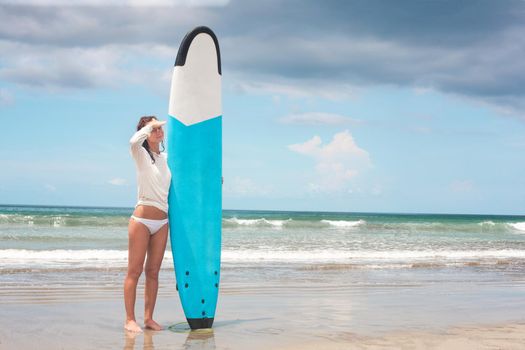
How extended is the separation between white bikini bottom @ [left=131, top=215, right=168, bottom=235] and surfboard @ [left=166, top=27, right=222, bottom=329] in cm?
18

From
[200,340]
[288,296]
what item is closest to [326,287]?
[288,296]

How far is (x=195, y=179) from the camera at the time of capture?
15.1ft

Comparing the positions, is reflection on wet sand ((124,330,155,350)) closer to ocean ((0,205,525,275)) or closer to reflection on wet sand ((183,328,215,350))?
reflection on wet sand ((183,328,215,350))

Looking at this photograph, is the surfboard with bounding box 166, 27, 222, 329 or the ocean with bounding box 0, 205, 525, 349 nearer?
the surfboard with bounding box 166, 27, 222, 329

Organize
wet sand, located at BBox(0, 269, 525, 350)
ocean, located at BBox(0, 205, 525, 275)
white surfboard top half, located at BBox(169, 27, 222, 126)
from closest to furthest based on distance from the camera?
1. wet sand, located at BBox(0, 269, 525, 350)
2. white surfboard top half, located at BBox(169, 27, 222, 126)
3. ocean, located at BBox(0, 205, 525, 275)

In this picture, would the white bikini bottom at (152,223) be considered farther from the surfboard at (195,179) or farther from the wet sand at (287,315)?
the wet sand at (287,315)

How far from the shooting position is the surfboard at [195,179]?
15.0ft

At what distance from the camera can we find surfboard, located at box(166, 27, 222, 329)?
458 cm

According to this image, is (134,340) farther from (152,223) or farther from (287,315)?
(287,315)

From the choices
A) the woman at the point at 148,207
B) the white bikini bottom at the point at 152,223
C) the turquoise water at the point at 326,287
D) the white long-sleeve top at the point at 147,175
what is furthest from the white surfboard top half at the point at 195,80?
the turquoise water at the point at 326,287

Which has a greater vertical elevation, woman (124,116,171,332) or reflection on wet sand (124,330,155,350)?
woman (124,116,171,332)

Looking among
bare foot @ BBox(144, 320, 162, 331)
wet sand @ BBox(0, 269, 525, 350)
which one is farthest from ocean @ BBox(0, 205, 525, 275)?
bare foot @ BBox(144, 320, 162, 331)

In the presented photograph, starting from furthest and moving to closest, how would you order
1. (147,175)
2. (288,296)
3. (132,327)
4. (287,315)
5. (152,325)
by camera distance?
1. (288,296)
2. (287,315)
3. (152,325)
4. (132,327)
5. (147,175)

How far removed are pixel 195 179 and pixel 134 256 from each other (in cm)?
75
